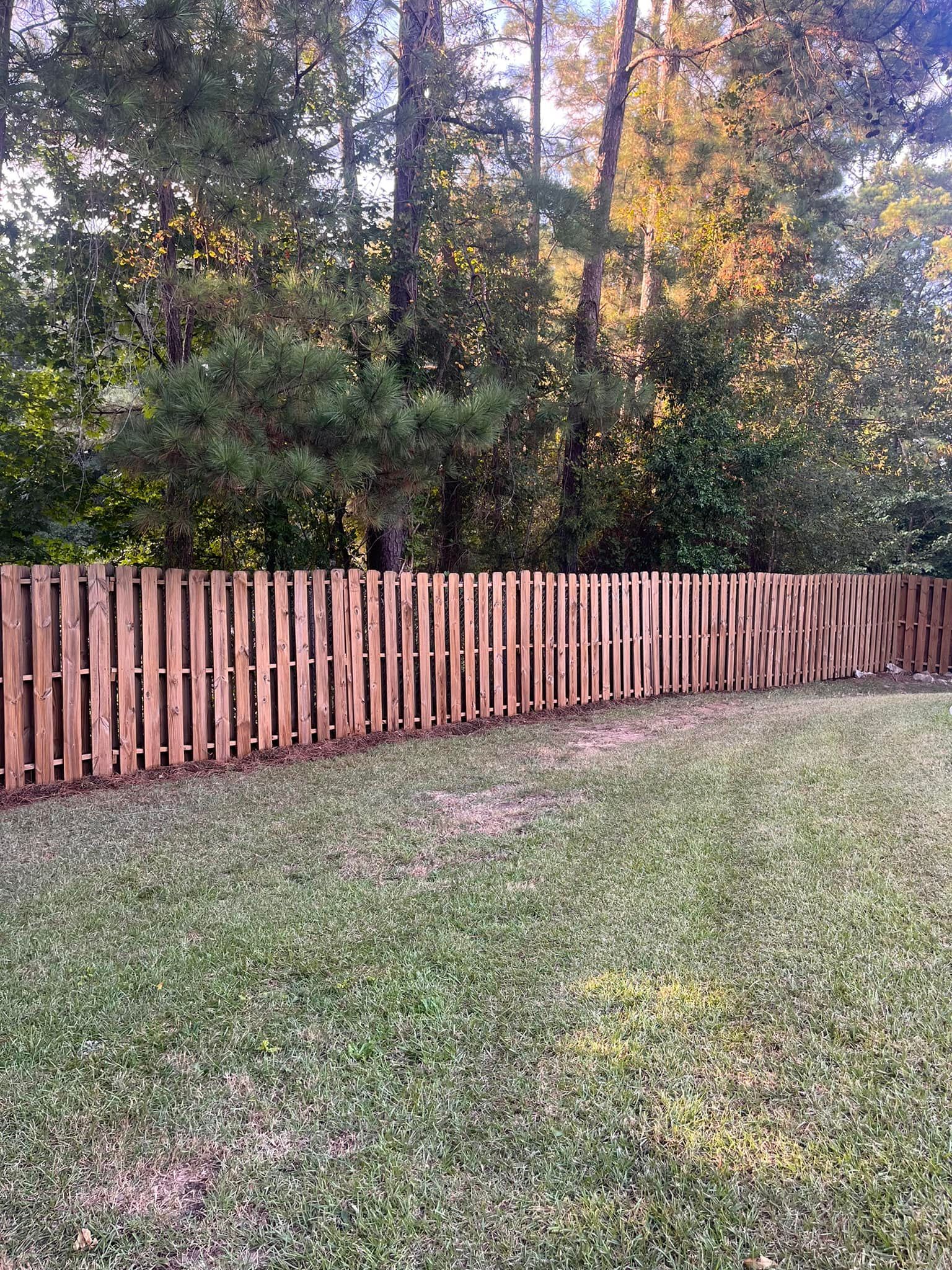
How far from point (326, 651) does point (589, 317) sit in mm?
7563

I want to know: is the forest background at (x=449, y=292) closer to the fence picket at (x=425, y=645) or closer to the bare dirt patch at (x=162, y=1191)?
the fence picket at (x=425, y=645)

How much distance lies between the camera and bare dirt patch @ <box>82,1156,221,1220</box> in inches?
67.9

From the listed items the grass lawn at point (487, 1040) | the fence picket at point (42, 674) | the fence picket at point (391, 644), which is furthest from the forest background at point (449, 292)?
the grass lawn at point (487, 1040)

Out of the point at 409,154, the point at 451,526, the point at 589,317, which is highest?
the point at 409,154

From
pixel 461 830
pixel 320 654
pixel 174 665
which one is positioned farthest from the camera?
pixel 320 654

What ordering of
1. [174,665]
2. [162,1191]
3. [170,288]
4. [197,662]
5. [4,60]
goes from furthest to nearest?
[170,288] < [197,662] < [174,665] < [4,60] < [162,1191]

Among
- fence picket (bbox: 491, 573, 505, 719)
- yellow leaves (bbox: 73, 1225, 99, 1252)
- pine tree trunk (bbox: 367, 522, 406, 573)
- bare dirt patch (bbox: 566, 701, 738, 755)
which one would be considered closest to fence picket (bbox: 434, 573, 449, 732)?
fence picket (bbox: 491, 573, 505, 719)

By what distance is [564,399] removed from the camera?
35.3ft

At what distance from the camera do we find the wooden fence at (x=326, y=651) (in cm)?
559

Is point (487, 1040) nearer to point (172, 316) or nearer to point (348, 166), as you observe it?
point (172, 316)

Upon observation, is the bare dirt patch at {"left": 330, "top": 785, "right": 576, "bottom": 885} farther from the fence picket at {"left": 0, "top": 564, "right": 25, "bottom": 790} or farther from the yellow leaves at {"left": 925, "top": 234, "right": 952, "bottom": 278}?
the yellow leaves at {"left": 925, "top": 234, "right": 952, "bottom": 278}

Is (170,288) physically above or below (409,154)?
below

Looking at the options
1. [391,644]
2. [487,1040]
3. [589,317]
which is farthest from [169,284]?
[487,1040]

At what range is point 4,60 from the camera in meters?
5.24
